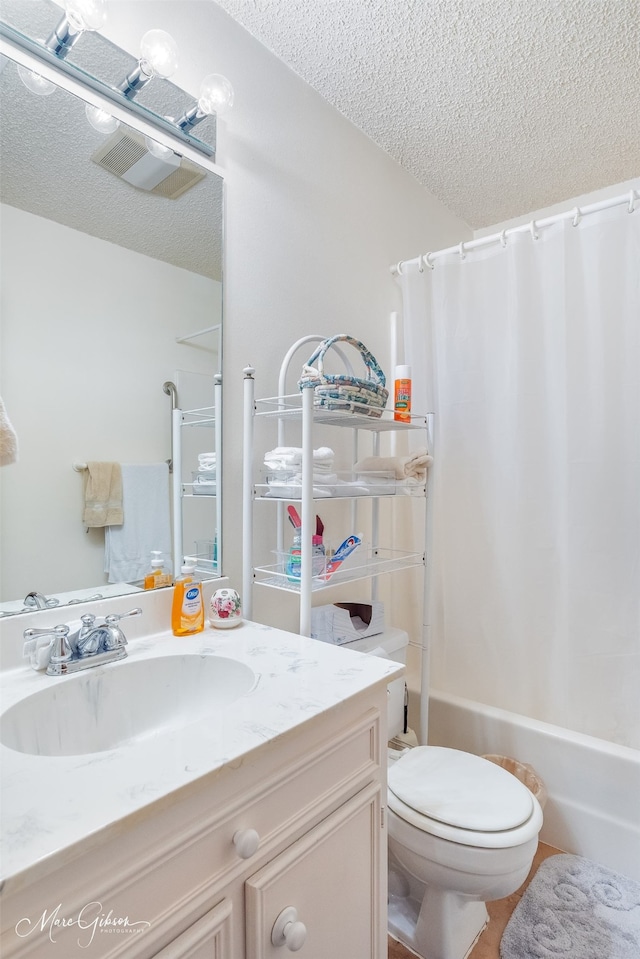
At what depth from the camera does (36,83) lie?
0.97m

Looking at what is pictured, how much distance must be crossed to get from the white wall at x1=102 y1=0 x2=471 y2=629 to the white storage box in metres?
0.14

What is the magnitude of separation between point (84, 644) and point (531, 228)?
1772 millimetres

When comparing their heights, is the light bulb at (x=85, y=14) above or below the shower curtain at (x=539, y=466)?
above

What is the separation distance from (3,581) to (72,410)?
0.35 metres

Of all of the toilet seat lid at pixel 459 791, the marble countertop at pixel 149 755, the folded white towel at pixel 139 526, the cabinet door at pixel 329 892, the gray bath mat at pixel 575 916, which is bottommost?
the gray bath mat at pixel 575 916

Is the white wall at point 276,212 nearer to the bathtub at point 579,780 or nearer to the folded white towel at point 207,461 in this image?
the folded white towel at point 207,461

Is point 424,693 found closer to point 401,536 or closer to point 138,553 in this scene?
point 401,536

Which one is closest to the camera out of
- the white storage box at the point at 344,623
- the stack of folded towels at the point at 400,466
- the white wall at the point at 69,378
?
the white wall at the point at 69,378

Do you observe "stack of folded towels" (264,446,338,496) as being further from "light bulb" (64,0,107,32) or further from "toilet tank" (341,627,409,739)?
"light bulb" (64,0,107,32)

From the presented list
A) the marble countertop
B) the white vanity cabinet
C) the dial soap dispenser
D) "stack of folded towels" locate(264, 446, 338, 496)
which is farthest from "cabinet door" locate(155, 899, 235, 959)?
"stack of folded towels" locate(264, 446, 338, 496)

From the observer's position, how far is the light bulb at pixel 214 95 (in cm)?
118

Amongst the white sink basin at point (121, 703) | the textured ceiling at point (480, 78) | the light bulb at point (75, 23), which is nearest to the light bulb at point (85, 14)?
the light bulb at point (75, 23)

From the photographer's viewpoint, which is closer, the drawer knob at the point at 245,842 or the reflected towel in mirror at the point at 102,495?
the drawer knob at the point at 245,842

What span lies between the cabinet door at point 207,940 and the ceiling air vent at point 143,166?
4.37 ft
